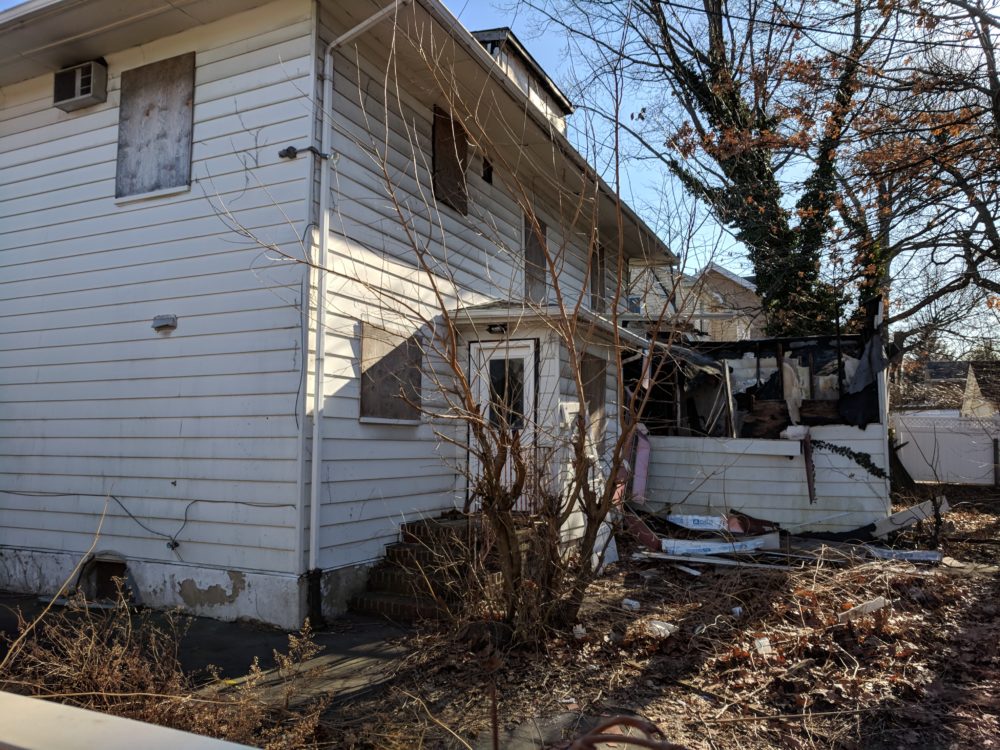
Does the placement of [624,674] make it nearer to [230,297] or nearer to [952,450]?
[230,297]

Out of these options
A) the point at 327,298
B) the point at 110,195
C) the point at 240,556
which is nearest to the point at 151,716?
the point at 240,556

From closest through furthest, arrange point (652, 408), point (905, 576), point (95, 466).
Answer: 1. point (905, 576)
2. point (95, 466)
3. point (652, 408)

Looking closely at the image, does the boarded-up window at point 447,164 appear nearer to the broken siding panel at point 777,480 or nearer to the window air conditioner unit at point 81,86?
the window air conditioner unit at point 81,86

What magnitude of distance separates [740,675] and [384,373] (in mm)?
4421

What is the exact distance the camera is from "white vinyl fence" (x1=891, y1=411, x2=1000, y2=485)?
59.5 ft

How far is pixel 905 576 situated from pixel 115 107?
370 inches

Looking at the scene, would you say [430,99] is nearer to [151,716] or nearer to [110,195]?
[110,195]

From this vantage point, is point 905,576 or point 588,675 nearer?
point 588,675

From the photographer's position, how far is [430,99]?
332 inches

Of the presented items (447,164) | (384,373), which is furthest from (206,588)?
(447,164)

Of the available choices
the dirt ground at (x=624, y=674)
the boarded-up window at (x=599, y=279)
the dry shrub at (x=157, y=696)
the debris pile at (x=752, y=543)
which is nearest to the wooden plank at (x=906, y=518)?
the debris pile at (x=752, y=543)

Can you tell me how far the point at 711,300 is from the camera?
40.0ft

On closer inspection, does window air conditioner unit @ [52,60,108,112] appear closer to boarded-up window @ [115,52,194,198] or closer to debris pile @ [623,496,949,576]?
boarded-up window @ [115,52,194,198]

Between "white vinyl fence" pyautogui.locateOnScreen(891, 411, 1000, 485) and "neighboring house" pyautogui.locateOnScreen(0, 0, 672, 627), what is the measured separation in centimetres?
1436
